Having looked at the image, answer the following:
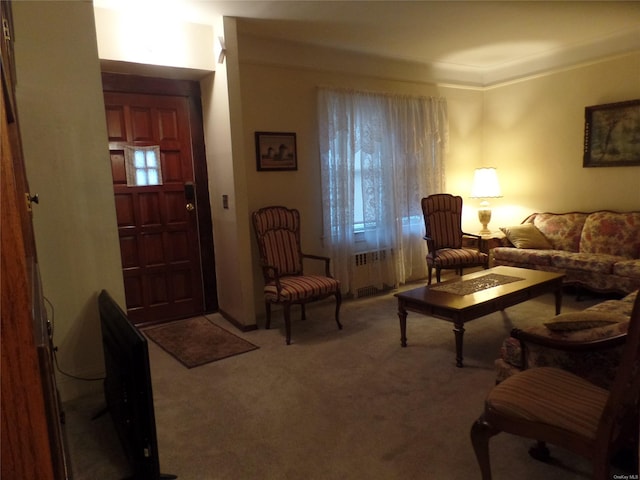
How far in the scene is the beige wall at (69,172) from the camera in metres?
2.40

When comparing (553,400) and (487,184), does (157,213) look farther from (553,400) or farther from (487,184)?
(487,184)

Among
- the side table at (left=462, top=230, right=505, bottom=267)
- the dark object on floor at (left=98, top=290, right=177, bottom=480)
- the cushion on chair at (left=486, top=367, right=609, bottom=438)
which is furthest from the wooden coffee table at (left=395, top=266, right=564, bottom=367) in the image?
the dark object on floor at (left=98, top=290, right=177, bottom=480)

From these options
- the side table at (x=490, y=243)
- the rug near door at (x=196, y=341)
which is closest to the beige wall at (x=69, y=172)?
the rug near door at (x=196, y=341)

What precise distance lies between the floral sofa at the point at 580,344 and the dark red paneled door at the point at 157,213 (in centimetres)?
304

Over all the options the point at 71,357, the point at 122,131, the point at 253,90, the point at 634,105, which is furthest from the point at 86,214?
the point at 634,105

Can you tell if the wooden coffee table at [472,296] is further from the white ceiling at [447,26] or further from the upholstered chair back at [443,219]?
the white ceiling at [447,26]

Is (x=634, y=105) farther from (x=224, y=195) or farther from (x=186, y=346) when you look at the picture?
(x=186, y=346)

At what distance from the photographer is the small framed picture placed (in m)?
4.03

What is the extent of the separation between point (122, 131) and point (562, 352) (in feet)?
11.7

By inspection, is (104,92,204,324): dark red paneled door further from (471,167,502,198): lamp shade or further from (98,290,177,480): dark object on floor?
(471,167,502,198): lamp shade

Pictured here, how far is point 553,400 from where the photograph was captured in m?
1.54

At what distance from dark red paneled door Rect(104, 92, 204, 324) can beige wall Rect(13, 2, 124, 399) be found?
1097 millimetres

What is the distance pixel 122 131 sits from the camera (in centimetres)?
362

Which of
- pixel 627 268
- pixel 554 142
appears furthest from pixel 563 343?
pixel 554 142
